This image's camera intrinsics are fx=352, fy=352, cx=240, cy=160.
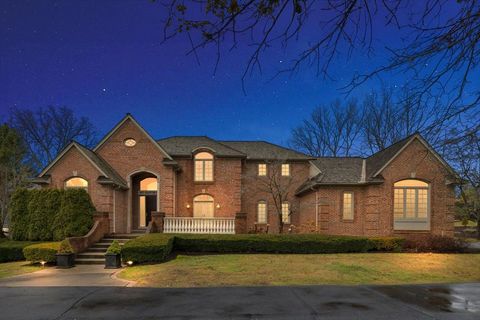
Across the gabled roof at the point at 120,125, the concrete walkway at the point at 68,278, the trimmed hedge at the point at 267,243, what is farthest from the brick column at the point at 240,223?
the concrete walkway at the point at 68,278

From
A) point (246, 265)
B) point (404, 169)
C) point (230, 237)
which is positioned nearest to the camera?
point (246, 265)

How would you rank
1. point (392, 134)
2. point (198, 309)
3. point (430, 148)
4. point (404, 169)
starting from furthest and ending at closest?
point (392, 134) < point (404, 169) < point (198, 309) < point (430, 148)

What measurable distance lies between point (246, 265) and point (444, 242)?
1222 cm

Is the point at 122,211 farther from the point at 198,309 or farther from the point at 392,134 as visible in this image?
the point at 392,134

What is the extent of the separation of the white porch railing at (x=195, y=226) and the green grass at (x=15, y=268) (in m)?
7.68

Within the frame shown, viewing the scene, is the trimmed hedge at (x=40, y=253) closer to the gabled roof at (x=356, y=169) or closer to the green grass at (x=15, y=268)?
the green grass at (x=15, y=268)

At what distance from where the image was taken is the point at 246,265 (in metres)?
14.6

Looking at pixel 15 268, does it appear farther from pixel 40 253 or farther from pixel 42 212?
pixel 42 212

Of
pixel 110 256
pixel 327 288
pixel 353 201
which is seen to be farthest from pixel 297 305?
pixel 353 201

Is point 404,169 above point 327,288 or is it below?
above

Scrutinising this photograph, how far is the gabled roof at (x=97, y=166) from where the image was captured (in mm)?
21184

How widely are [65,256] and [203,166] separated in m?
12.8

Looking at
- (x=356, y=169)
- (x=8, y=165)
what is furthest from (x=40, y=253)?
(x=356, y=169)

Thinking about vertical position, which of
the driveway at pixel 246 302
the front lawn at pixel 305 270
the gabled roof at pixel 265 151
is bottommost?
the front lawn at pixel 305 270
